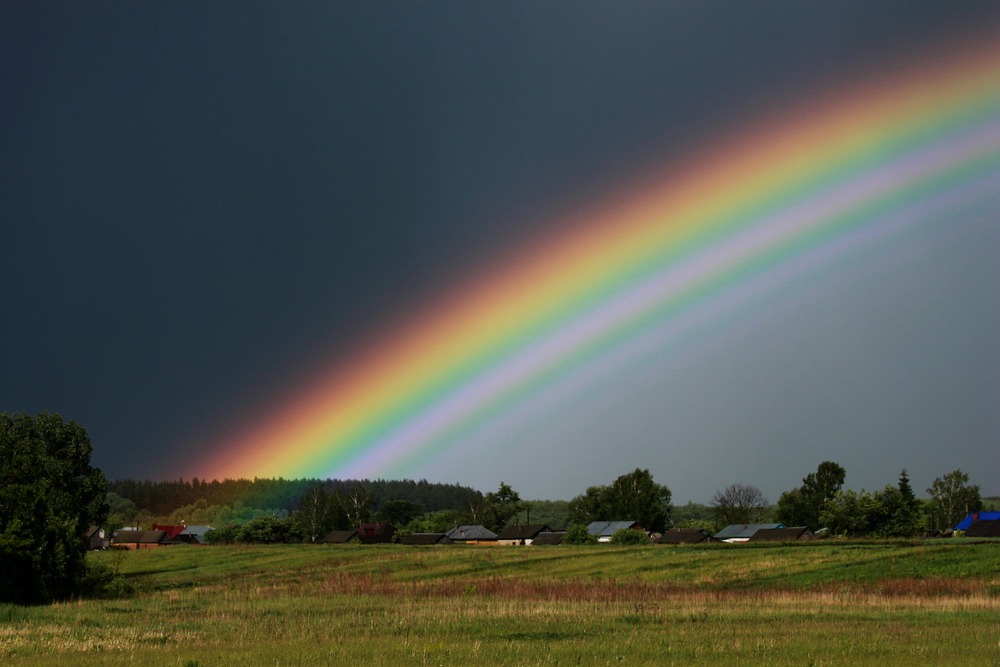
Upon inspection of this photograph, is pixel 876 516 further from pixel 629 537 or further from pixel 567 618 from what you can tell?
pixel 567 618

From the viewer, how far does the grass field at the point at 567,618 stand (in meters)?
24.7

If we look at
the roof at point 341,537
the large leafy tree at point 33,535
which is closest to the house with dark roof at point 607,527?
the roof at point 341,537

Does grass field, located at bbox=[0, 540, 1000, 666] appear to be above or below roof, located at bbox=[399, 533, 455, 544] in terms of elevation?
below

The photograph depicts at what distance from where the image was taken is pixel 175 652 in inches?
1030

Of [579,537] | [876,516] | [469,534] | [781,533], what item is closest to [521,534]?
[469,534]

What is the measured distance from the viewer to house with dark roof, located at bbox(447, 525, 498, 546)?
18925cm

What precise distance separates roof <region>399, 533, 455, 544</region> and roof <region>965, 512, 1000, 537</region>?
283 feet

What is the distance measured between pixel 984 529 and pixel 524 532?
8387 centimetres

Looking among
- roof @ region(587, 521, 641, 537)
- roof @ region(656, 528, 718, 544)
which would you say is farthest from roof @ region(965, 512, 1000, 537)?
roof @ region(587, 521, 641, 537)

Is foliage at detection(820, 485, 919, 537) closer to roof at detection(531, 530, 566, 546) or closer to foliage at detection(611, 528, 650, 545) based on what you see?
foliage at detection(611, 528, 650, 545)

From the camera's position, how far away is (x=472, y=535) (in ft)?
629

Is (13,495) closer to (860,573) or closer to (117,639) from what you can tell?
(117,639)

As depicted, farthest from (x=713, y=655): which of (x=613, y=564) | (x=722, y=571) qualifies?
(x=613, y=564)

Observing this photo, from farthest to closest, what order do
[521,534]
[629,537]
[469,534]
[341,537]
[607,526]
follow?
[521,534] < [469,534] < [607,526] < [341,537] < [629,537]
